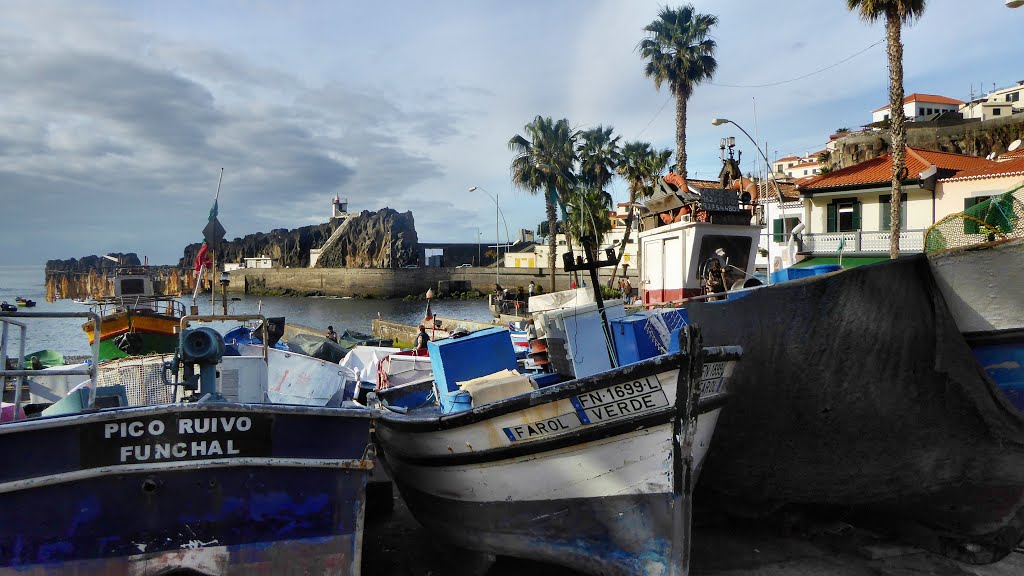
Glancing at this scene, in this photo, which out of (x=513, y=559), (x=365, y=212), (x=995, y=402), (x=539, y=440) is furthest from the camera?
(x=365, y=212)

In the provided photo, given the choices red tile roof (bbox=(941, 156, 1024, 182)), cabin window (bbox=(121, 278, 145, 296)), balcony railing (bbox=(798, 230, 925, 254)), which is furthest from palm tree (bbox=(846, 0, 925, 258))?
cabin window (bbox=(121, 278, 145, 296))

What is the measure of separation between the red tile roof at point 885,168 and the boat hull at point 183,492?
28.5m

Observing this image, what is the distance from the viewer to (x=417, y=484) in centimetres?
699

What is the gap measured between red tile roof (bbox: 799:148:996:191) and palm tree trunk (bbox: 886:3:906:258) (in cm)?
529

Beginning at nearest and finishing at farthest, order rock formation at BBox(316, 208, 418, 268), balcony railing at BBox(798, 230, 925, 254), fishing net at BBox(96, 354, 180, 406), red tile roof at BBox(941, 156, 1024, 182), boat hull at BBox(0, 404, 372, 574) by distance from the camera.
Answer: boat hull at BBox(0, 404, 372, 574) < fishing net at BBox(96, 354, 180, 406) < balcony railing at BBox(798, 230, 925, 254) < red tile roof at BBox(941, 156, 1024, 182) < rock formation at BBox(316, 208, 418, 268)

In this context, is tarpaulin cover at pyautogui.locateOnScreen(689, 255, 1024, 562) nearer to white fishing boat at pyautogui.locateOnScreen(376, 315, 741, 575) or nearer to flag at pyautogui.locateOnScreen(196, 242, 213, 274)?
white fishing boat at pyautogui.locateOnScreen(376, 315, 741, 575)

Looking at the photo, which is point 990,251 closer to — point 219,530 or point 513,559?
point 513,559

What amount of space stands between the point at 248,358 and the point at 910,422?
7011mm

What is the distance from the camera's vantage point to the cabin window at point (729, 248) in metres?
10.7

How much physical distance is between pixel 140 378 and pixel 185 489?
275 centimetres

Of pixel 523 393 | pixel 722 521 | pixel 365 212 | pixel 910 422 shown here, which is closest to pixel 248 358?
pixel 523 393

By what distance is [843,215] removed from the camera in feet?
95.7

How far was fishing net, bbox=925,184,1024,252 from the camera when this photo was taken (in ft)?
22.1

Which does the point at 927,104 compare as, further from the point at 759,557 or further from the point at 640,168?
the point at 759,557
